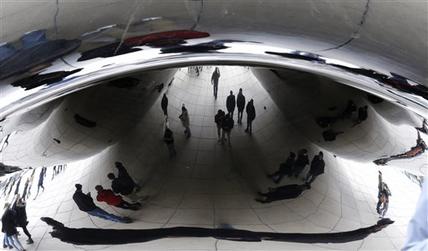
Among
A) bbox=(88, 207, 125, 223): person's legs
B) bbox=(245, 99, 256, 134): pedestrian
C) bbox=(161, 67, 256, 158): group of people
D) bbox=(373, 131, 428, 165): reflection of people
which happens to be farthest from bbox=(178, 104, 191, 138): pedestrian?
bbox=(373, 131, 428, 165): reflection of people

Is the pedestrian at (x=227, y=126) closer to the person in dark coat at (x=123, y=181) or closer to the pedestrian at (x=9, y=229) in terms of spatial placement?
the person in dark coat at (x=123, y=181)

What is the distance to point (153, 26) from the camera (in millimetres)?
378

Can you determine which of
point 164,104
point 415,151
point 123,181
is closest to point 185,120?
point 164,104

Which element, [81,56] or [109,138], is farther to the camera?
[109,138]

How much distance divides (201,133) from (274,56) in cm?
43

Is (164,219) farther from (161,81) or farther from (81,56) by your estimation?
(81,56)

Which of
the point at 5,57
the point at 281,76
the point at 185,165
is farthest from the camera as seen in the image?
the point at 185,165

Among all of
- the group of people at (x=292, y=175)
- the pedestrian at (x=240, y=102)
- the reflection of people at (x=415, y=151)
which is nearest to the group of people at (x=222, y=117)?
the pedestrian at (x=240, y=102)

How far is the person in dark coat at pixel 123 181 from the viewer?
2.72 feet

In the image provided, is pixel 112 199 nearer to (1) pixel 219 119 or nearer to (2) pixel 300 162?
(1) pixel 219 119

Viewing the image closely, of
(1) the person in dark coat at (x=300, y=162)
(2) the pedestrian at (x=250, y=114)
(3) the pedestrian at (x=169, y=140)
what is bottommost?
(1) the person in dark coat at (x=300, y=162)

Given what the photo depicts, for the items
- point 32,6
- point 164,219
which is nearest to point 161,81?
point 164,219

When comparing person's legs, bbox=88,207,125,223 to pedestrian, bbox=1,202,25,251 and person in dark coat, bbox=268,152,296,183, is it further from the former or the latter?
person in dark coat, bbox=268,152,296,183

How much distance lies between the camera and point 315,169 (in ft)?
2.77
